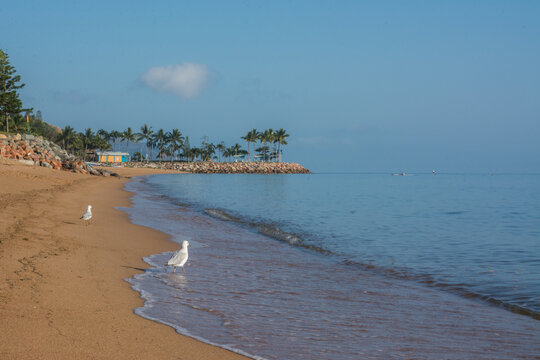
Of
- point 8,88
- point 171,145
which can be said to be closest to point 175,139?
point 171,145

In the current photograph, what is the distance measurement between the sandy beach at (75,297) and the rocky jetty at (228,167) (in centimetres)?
12968

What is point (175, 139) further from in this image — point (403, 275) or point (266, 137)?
point (403, 275)

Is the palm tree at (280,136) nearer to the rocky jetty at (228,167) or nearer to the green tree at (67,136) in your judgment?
the rocky jetty at (228,167)

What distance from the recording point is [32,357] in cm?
412

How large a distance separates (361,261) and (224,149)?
17764 centimetres

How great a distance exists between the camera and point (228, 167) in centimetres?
15738

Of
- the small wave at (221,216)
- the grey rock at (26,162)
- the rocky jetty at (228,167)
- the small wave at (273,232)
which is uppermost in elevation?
the rocky jetty at (228,167)

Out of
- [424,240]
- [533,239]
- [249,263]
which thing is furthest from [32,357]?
[533,239]

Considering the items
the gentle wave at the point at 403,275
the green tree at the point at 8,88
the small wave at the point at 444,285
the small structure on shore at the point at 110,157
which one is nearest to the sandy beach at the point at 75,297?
the gentle wave at the point at 403,275

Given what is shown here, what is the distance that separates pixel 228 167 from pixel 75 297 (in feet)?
498

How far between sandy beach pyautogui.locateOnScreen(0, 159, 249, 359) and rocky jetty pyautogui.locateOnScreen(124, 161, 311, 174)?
130 meters

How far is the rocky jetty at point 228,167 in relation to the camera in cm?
14650

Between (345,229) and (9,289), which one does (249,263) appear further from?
(345,229)

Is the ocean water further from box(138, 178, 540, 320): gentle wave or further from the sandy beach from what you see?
the sandy beach
